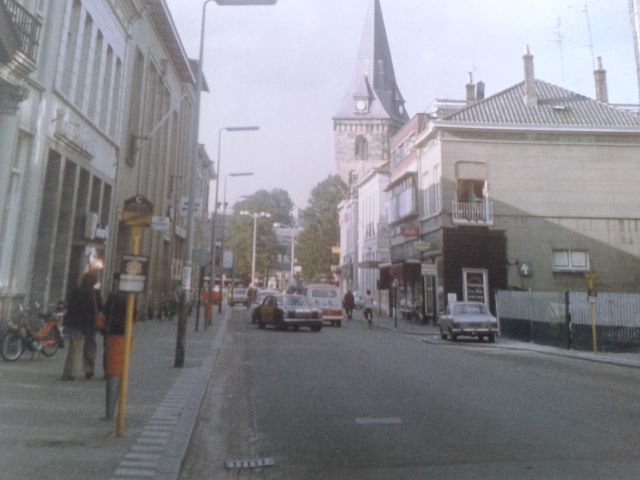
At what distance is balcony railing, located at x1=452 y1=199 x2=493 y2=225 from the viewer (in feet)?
108

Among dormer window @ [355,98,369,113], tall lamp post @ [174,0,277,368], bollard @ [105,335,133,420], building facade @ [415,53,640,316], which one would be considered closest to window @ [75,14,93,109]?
tall lamp post @ [174,0,277,368]

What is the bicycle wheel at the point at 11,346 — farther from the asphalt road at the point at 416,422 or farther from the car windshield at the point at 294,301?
the car windshield at the point at 294,301

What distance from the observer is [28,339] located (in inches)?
504

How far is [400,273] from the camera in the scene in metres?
41.7

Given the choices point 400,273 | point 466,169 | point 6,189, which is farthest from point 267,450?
point 400,273

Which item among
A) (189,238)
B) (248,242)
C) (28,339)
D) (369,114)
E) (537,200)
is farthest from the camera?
(369,114)

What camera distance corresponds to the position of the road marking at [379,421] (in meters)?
7.97

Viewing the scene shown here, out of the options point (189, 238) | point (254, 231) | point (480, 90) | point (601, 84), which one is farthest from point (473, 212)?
point (254, 231)

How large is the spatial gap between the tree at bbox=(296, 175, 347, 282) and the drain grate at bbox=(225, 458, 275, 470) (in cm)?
6464

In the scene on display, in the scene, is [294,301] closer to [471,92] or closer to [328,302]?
[328,302]

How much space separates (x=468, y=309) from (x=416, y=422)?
18.0 m

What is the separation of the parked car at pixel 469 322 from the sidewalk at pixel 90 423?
46.5 ft

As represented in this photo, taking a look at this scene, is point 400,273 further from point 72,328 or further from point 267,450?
point 267,450

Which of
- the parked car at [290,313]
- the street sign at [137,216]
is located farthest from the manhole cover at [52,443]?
the parked car at [290,313]
